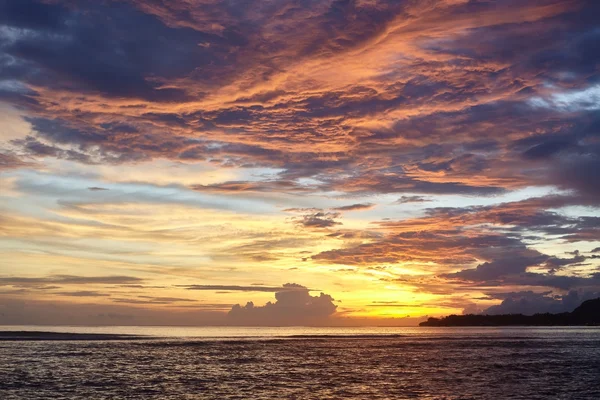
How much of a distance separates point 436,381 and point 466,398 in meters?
11.7

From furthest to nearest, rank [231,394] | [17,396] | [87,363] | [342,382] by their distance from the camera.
Result: [87,363] < [342,382] < [231,394] < [17,396]

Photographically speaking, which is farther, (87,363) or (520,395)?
(87,363)

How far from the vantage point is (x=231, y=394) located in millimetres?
50281

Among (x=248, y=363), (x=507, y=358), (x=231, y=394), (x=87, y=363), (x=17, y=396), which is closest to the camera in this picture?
(x=17, y=396)

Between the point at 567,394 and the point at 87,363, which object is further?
the point at 87,363

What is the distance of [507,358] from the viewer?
93188 mm

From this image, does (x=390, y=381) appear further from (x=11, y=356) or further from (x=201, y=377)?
(x=11, y=356)

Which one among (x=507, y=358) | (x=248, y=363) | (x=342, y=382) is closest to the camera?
(x=342, y=382)

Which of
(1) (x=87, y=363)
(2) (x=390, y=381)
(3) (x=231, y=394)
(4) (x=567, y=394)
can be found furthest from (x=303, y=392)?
(1) (x=87, y=363)

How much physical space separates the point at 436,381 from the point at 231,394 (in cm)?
2318

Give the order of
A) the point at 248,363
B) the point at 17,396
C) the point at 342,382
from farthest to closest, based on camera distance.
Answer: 1. the point at 248,363
2. the point at 342,382
3. the point at 17,396

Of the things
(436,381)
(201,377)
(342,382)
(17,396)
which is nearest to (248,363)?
(201,377)

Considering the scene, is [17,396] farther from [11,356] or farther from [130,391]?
[11,356]

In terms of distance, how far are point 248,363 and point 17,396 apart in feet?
130
